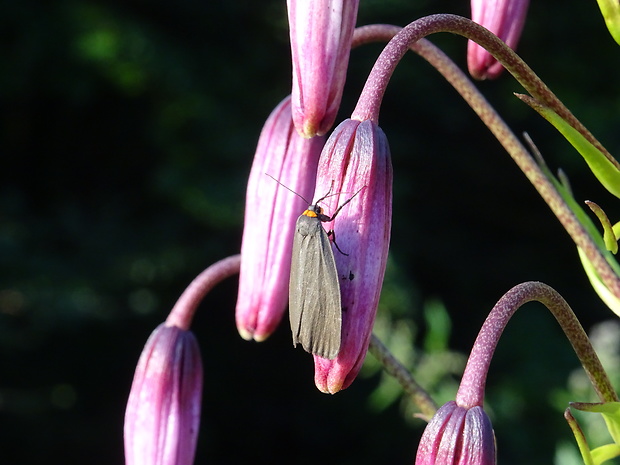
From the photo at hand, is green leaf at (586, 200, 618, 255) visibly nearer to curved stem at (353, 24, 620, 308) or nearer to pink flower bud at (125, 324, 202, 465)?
curved stem at (353, 24, 620, 308)

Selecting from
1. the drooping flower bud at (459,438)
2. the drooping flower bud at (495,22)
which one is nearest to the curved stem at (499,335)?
the drooping flower bud at (459,438)

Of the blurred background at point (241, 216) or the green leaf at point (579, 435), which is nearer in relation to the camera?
the green leaf at point (579, 435)

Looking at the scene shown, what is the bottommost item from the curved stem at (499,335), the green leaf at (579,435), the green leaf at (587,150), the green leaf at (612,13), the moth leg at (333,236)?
the green leaf at (579,435)

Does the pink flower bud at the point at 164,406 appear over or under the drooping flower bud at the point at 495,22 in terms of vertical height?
under

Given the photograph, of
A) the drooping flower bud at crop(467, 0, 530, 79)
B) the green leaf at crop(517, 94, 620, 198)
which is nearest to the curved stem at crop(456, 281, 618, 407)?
the green leaf at crop(517, 94, 620, 198)

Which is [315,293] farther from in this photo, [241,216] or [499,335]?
[241,216]

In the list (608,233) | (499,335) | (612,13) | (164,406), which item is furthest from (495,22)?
(164,406)

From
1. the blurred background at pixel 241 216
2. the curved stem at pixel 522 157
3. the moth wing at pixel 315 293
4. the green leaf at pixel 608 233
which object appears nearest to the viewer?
the moth wing at pixel 315 293

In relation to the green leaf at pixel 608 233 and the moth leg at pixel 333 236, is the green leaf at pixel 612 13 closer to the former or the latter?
the green leaf at pixel 608 233

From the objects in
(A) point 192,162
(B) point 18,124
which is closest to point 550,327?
(A) point 192,162
